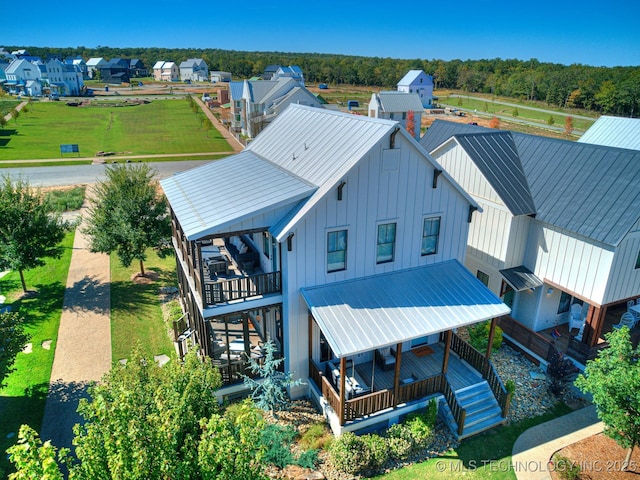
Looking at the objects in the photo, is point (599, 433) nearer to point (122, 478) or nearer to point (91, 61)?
point (122, 478)

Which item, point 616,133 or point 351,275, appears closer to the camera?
point 351,275

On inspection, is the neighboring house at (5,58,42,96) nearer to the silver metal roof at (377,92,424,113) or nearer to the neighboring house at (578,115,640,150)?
the silver metal roof at (377,92,424,113)

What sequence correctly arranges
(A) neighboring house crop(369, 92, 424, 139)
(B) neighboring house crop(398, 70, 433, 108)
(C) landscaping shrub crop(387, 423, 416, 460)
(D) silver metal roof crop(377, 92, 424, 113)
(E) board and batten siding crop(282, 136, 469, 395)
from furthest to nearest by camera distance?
1. (B) neighboring house crop(398, 70, 433, 108)
2. (D) silver metal roof crop(377, 92, 424, 113)
3. (A) neighboring house crop(369, 92, 424, 139)
4. (E) board and batten siding crop(282, 136, 469, 395)
5. (C) landscaping shrub crop(387, 423, 416, 460)

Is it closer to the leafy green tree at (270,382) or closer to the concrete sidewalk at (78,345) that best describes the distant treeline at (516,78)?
the leafy green tree at (270,382)

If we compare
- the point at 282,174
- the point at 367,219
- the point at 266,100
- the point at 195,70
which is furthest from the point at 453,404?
the point at 195,70

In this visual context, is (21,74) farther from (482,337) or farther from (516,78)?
(482,337)

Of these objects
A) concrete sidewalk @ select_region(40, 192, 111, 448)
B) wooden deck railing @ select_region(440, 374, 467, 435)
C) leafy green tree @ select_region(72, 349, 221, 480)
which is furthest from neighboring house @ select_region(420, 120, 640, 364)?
concrete sidewalk @ select_region(40, 192, 111, 448)

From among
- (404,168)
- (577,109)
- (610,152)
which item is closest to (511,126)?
(577,109)
